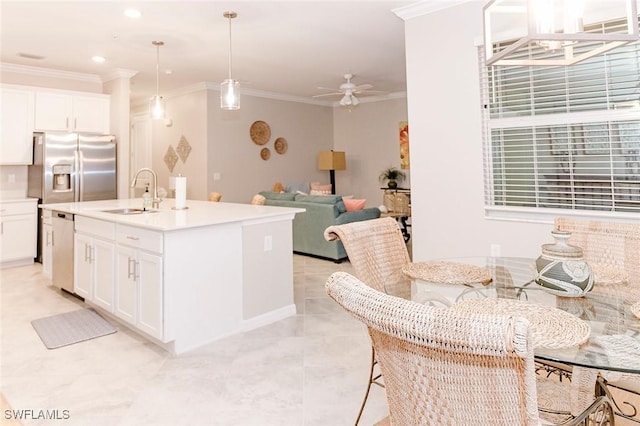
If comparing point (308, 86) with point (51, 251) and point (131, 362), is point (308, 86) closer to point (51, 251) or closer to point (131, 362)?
point (51, 251)

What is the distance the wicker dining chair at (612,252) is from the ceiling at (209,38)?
258 centimetres

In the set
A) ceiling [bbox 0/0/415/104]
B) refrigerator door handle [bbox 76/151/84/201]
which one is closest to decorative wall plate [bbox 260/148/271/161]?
ceiling [bbox 0/0/415/104]

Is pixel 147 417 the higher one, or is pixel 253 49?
pixel 253 49

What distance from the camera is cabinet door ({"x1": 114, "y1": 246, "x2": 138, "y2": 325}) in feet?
9.03

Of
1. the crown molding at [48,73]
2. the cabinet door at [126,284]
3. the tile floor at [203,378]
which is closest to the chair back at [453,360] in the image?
the tile floor at [203,378]

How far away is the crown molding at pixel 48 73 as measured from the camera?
16.9 feet

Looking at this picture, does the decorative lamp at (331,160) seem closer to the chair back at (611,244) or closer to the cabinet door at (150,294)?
the cabinet door at (150,294)

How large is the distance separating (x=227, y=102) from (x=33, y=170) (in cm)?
378

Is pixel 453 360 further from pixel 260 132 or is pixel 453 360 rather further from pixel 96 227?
pixel 260 132

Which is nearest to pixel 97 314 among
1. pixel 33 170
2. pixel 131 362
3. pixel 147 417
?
pixel 131 362

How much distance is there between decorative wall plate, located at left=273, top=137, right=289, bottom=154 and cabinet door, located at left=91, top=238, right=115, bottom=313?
4856 millimetres

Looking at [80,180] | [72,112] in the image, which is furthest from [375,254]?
[72,112]

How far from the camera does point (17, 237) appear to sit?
5.06m

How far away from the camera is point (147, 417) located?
6.24ft
